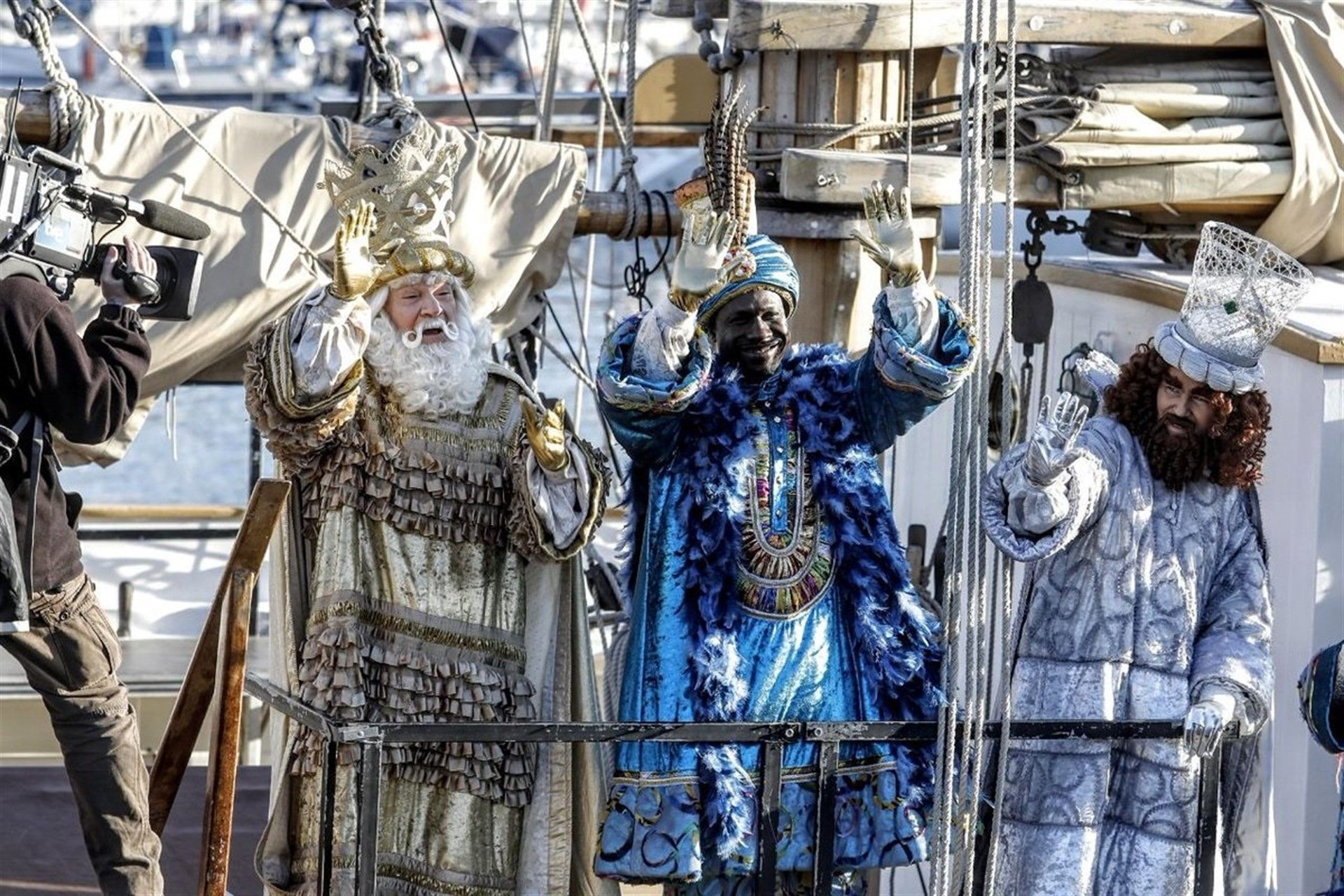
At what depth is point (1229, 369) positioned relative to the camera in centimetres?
381

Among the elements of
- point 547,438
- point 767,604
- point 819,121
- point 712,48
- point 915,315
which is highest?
point 712,48

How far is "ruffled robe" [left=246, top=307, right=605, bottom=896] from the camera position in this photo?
148 inches

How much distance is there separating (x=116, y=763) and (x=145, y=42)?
2717cm

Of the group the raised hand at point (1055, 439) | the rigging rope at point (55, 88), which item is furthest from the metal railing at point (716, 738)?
the rigging rope at point (55, 88)

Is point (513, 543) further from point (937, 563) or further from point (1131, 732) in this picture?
point (937, 563)

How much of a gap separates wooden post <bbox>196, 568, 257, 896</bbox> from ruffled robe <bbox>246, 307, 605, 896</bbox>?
0.35 m

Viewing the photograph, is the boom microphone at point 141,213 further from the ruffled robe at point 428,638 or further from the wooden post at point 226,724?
the wooden post at point 226,724

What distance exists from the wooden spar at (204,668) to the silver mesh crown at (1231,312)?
1.62 m

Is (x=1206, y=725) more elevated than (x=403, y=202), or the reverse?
(x=403, y=202)

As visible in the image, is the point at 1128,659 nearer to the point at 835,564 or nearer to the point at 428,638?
the point at 835,564

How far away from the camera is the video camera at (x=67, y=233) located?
3.60 metres

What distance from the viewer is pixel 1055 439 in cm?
354

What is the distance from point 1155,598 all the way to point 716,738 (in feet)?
3.07

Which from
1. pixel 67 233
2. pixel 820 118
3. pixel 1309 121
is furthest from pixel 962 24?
pixel 67 233
